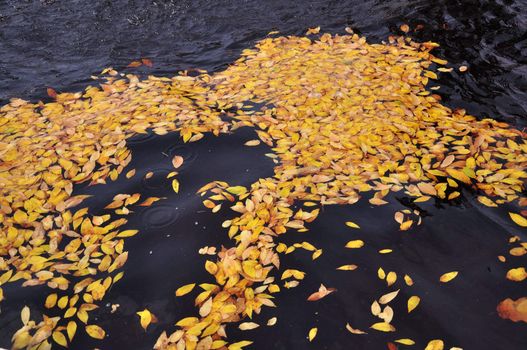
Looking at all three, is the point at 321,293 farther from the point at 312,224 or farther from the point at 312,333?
the point at 312,224

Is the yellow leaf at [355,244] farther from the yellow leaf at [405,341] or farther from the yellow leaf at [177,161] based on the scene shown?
the yellow leaf at [177,161]

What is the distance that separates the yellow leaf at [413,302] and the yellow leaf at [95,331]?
378cm

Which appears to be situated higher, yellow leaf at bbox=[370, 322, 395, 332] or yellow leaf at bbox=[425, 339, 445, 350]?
yellow leaf at bbox=[370, 322, 395, 332]

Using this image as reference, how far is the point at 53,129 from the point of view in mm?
8328

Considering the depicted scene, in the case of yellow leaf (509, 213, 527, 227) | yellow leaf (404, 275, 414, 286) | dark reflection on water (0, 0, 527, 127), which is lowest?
yellow leaf (404, 275, 414, 286)

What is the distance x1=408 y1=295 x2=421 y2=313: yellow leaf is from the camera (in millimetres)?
5086

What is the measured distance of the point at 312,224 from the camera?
6176mm

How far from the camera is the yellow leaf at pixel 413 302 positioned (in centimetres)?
509

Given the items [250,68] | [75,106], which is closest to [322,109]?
[250,68]

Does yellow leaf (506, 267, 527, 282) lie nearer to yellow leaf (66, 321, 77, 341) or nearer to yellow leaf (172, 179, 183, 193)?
yellow leaf (172, 179, 183, 193)

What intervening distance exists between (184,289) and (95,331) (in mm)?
1169

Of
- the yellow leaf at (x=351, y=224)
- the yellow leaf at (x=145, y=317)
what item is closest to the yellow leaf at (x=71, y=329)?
the yellow leaf at (x=145, y=317)

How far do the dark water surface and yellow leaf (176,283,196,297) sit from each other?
83mm

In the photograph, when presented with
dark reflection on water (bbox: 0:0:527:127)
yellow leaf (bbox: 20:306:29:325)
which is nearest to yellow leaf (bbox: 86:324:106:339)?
yellow leaf (bbox: 20:306:29:325)
